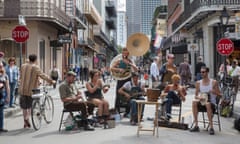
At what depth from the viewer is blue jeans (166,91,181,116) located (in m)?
11.5

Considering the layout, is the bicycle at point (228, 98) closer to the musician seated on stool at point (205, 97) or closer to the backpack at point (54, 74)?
the musician seated on stool at point (205, 97)

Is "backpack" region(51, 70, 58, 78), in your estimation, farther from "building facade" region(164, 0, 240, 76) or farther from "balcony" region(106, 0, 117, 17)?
"balcony" region(106, 0, 117, 17)

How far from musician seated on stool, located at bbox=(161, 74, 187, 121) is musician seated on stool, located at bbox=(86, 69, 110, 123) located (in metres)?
1.41

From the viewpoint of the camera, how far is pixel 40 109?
11.6 m

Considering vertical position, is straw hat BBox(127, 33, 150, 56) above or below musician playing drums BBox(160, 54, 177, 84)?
above

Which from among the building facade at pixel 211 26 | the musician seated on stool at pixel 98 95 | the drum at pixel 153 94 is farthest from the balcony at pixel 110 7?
the drum at pixel 153 94

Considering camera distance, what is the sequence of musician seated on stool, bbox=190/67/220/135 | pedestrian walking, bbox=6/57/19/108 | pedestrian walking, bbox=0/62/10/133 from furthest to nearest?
pedestrian walking, bbox=6/57/19/108 → pedestrian walking, bbox=0/62/10/133 → musician seated on stool, bbox=190/67/220/135

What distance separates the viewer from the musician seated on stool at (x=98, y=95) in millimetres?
11242

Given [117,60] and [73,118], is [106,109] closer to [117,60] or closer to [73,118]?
[73,118]

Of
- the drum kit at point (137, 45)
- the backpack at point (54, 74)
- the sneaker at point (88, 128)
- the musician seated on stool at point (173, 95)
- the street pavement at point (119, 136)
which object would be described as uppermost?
the drum kit at point (137, 45)

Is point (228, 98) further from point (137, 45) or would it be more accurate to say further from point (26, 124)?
point (26, 124)

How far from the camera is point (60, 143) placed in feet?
30.1

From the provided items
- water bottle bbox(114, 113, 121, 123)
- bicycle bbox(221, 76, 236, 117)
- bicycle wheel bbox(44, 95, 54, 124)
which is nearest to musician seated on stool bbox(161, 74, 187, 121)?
water bottle bbox(114, 113, 121, 123)

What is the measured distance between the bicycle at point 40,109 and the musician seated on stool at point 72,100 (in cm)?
59
